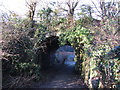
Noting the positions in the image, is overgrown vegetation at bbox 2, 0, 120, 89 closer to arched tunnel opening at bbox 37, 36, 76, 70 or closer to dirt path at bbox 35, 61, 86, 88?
dirt path at bbox 35, 61, 86, 88

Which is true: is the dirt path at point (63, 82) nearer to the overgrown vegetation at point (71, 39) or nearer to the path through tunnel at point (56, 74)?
the path through tunnel at point (56, 74)

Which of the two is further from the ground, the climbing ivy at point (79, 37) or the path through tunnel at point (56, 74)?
the climbing ivy at point (79, 37)

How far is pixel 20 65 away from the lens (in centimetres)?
533

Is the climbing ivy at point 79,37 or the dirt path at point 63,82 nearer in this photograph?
the climbing ivy at point 79,37

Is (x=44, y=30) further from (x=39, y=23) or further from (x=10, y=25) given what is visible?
(x=10, y=25)

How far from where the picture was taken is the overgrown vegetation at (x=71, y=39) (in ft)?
12.6

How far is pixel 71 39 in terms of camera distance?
21.7 feet

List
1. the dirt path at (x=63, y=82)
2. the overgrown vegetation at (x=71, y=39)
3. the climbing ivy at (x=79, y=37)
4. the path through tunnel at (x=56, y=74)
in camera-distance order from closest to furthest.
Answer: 1. the overgrown vegetation at (x=71, y=39)
2. the climbing ivy at (x=79, y=37)
3. the dirt path at (x=63, y=82)
4. the path through tunnel at (x=56, y=74)

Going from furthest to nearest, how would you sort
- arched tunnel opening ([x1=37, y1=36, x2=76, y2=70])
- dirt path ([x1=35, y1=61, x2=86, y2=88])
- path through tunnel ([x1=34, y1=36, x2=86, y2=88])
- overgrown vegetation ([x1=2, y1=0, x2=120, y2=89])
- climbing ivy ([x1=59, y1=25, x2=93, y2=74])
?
arched tunnel opening ([x1=37, y1=36, x2=76, y2=70]), path through tunnel ([x1=34, y1=36, x2=86, y2=88]), dirt path ([x1=35, y1=61, x2=86, y2=88]), climbing ivy ([x1=59, y1=25, x2=93, y2=74]), overgrown vegetation ([x1=2, y1=0, x2=120, y2=89])

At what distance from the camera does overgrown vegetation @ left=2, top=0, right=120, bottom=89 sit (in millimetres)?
3855

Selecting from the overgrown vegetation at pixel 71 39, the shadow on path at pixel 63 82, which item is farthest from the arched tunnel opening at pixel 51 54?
the shadow on path at pixel 63 82

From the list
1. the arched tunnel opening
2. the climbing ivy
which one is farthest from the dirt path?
the arched tunnel opening

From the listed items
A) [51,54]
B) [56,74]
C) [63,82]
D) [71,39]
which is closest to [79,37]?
[71,39]

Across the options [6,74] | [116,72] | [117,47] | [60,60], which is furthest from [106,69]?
A: [60,60]
